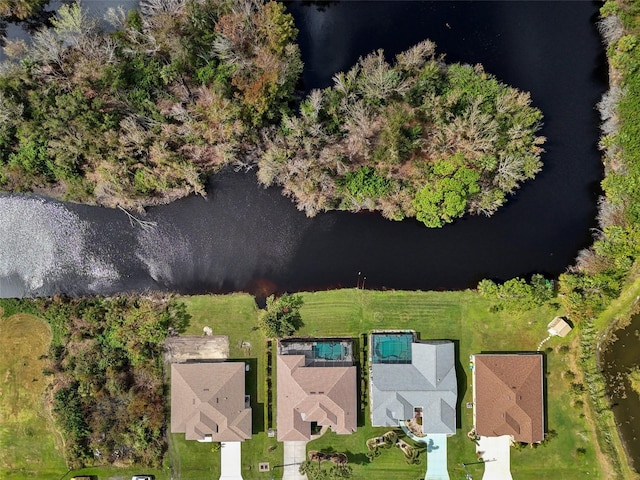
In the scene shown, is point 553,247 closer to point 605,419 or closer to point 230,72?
point 605,419

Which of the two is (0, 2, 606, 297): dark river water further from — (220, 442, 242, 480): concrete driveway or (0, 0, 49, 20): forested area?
(0, 0, 49, 20): forested area

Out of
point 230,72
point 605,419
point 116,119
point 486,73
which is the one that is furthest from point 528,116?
point 116,119

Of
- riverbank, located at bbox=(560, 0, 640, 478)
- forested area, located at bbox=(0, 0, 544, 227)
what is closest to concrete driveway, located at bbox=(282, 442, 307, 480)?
forested area, located at bbox=(0, 0, 544, 227)

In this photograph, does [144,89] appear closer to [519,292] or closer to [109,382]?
[109,382]

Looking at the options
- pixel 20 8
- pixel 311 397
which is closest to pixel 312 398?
pixel 311 397

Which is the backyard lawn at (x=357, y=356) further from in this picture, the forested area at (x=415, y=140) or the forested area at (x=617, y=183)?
the forested area at (x=415, y=140)

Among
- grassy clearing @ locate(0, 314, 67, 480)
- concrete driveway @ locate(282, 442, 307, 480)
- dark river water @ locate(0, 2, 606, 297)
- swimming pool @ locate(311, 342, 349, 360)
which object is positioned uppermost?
dark river water @ locate(0, 2, 606, 297)
